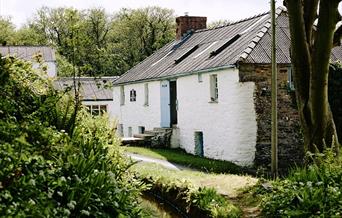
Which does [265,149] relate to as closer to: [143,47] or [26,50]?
[26,50]

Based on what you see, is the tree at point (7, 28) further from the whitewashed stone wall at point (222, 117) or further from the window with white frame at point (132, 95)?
the whitewashed stone wall at point (222, 117)

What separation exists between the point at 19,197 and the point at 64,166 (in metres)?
1.39

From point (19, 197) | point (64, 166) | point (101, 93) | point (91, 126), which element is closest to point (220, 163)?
point (91, 126)

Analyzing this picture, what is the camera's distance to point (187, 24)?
115 feet

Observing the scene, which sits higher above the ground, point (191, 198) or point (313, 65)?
point (313, 65)

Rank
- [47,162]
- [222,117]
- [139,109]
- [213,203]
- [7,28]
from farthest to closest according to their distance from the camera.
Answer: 1. [7,28]
2. [139,109]
3. [222,117]
4. [213,203]
5. [47,162]

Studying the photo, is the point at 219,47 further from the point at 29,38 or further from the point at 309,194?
the point at 29,38

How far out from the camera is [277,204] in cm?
899

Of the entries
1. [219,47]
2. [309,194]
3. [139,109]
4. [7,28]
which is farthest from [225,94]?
[7,28]

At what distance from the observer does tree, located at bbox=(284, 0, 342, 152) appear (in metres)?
11.6

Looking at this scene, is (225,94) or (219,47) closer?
(225,94)

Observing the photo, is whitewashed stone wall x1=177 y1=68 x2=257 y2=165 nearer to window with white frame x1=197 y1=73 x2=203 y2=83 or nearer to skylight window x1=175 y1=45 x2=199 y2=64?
window with white frame x1=197 y1=73 x2=203 y2=83

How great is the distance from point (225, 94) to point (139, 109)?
418 inches

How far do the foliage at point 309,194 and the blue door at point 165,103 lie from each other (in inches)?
742
